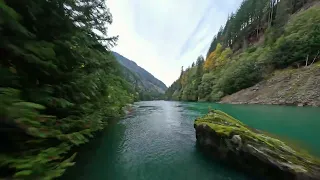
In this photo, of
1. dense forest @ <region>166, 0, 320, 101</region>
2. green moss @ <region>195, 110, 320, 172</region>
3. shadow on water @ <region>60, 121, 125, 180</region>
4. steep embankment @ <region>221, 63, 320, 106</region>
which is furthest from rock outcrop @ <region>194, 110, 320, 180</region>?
dense forest @ <region>166, 0, 320, 101</region>

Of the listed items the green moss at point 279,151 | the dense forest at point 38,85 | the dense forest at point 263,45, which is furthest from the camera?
the dense forest at point 263,45

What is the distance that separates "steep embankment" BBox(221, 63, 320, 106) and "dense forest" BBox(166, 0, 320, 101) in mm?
4227

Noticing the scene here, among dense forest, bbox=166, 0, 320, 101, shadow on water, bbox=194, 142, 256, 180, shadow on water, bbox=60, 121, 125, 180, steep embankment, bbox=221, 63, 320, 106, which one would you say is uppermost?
dense forest, bbox=166, 0, 320, 101

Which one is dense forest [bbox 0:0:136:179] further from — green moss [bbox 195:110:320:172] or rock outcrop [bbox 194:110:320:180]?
green moss [bbox 195:110:320:172]

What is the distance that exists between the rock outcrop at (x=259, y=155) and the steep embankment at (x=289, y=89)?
27701 mm

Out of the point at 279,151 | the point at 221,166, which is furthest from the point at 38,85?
the point at 279,151

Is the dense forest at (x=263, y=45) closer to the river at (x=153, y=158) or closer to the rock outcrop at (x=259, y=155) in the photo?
the river at (x=153, y=158)

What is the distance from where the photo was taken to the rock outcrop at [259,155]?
6.57m

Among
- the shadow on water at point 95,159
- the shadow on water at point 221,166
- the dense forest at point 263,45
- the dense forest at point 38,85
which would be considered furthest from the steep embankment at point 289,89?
the dense forest at point 38,85

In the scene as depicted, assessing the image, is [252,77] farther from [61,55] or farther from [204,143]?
[61,55]

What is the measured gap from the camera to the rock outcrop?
21.6 feet

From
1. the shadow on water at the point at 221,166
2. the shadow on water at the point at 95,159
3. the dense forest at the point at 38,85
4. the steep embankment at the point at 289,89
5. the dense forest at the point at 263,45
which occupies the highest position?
the dense forest at the point at 263,45

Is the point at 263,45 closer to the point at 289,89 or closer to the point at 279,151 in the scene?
the point at 289,89

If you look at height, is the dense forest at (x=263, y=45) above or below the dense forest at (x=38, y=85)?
above
